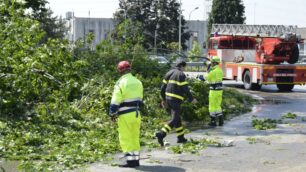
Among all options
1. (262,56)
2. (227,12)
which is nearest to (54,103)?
(262,56)

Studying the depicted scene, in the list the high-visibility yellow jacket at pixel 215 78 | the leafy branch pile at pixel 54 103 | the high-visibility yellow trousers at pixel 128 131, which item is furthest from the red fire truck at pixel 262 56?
the high-visibility yellow trousers at pixel 128 131

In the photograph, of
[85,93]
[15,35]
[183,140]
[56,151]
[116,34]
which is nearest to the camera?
[56,151]

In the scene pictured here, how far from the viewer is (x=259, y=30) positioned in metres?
25.3

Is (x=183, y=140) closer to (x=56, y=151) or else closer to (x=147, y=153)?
(x=147, y=153)

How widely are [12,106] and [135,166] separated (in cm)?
459

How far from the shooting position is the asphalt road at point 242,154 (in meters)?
8.52

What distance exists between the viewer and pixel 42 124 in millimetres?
11539

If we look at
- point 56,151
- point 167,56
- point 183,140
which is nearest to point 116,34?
point 167,56

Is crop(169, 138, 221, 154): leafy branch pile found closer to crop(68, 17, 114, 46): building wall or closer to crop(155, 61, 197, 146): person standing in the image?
crop(155, 61, 197, 146): person standing

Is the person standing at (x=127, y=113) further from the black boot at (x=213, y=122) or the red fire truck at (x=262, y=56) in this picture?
the red fire truck at (x=262, y=56)

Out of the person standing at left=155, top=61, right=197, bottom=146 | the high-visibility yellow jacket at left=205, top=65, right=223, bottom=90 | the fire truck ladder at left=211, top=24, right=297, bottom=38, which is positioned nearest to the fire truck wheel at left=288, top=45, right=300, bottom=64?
the fire truck ladder at left=211, top=24, right=297, bottom=38

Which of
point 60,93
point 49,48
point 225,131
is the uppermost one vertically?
point 49,48

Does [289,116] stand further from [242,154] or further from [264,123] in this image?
[242,154]

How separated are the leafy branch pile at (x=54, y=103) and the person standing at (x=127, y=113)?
2.54 feet
